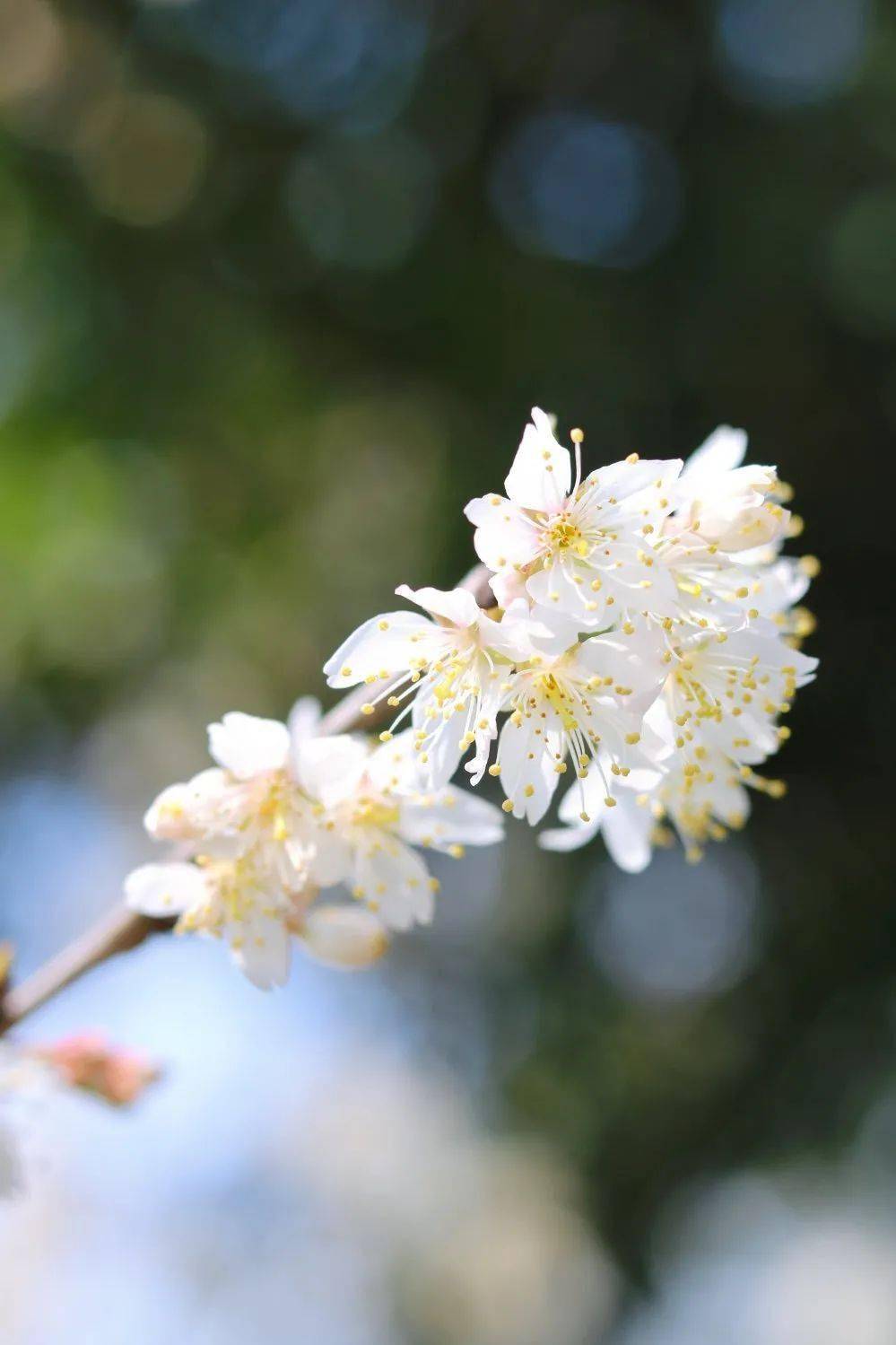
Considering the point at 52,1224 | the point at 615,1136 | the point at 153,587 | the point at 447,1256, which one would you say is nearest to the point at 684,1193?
the point at 615,1136

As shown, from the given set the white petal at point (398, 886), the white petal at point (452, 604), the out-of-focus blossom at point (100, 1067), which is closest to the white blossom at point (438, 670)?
the white petal at point (452, 604)

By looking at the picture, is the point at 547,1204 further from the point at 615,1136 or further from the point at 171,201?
Result: the point at 171,201

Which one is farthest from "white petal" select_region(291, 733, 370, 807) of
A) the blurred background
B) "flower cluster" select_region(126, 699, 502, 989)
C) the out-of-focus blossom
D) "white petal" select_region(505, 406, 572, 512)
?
the blurred background

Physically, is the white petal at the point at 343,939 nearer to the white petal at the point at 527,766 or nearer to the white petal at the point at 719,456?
the white petal at the point at 527,766

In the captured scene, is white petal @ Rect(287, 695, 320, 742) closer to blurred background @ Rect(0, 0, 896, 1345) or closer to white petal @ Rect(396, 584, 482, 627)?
white petal @ Rect(396, 584, 482, 627)

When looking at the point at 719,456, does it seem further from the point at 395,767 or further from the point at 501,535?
the point at 395,767

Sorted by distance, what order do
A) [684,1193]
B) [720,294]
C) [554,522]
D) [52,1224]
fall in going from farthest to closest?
[52,1224]
[684,1193]
[720,294]
[554,522]

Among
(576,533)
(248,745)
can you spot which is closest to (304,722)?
(248,745)
